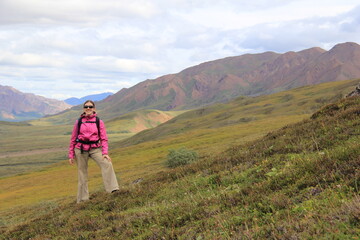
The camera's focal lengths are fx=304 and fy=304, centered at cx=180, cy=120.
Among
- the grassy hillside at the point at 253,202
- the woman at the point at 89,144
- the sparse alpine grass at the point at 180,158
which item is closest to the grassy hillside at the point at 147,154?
the sparse alpine grass at the point at 180,158

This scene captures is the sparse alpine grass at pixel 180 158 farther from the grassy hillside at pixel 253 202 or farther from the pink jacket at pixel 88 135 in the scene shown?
the pink jacket at pixel 88 135

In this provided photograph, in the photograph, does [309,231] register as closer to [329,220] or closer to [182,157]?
[329,220]

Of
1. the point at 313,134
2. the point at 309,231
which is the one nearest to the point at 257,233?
the point at 309,231

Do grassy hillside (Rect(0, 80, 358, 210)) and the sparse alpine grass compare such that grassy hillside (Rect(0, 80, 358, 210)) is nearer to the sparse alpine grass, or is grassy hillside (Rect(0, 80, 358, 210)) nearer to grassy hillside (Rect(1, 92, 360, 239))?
the sparse alpine grass

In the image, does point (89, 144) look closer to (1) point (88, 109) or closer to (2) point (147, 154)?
(1) point (88, 109)

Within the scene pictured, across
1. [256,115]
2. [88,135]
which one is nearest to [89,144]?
[88,135]

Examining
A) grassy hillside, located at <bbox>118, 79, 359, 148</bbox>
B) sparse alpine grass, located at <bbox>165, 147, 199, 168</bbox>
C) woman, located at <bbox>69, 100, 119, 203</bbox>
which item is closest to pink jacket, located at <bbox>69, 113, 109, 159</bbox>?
woman, located at <bbox>69, 100, 119, 203</bbox>

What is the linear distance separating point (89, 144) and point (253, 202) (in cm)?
794

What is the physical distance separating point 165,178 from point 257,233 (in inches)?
359

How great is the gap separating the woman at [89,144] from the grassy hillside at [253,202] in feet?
3.51

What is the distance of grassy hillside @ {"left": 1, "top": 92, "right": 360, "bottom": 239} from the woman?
1.07m

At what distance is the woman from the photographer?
12351 millimetres

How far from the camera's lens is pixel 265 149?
507 inches

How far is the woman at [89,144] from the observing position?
12.4 metres
